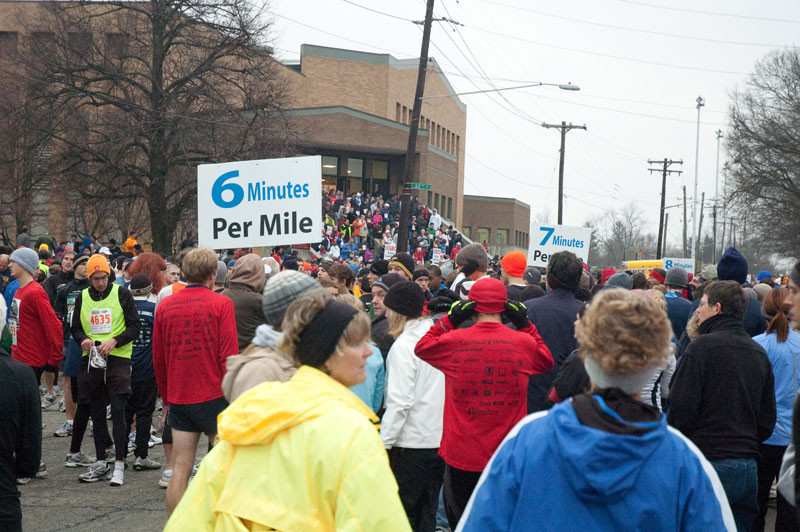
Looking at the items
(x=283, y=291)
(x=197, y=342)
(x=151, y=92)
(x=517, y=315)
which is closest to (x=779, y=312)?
(x=517, y=315)

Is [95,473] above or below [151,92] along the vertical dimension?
below

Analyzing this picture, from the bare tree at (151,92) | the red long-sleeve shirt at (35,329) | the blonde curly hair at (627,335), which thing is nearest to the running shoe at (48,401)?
the red long-sleeve shirt at (35,329)

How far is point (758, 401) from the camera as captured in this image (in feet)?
15.8

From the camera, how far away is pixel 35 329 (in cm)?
915

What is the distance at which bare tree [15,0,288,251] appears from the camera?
92.9 feet

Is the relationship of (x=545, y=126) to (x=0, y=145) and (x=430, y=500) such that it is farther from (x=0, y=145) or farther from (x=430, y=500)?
(x=430, y=500)

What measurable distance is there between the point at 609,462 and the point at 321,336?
3.10 feet

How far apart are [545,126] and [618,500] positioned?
1769 inches

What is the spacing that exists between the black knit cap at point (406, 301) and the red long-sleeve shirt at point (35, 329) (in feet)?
14.9

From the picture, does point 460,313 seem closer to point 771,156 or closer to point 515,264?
point 515,264

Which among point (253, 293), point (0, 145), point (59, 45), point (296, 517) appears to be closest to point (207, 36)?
point (59, 45)

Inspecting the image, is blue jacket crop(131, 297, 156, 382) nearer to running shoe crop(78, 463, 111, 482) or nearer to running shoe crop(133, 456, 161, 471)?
running shoe crop(133, 456, 161, 471)

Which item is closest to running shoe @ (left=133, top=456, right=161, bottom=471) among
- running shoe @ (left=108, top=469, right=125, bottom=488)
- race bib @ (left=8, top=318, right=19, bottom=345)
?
running shoe @ (left=108, top=469, right=125, bottom=488)

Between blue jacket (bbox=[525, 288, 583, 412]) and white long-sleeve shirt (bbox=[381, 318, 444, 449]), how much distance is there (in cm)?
66
